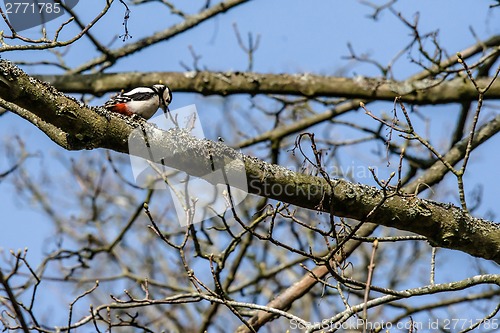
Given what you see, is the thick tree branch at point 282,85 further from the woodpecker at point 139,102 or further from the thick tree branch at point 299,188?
the thick tree branch at point 299,188

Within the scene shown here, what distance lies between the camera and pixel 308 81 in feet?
19.9

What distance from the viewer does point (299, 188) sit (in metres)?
3.43

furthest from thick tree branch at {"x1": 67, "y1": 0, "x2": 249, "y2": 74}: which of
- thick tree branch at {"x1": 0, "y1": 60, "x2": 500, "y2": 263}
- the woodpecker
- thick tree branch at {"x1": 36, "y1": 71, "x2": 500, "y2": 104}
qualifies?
thick tree branch at {"x1": 0, "y1": 60, "x2": 500, "y2": 263}

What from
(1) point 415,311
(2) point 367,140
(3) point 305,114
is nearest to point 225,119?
(3) point 305,114


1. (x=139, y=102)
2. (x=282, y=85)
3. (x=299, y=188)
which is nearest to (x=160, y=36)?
(x=139, y=102)

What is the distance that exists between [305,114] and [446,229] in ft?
12.6

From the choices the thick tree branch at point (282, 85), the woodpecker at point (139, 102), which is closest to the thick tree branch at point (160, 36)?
the thick tree branch at point (282, 85)

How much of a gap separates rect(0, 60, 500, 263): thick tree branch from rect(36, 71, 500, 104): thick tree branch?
2309 millimetres

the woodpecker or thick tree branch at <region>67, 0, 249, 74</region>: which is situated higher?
thick tree branch at <region>67, 0, 249, 74</region>

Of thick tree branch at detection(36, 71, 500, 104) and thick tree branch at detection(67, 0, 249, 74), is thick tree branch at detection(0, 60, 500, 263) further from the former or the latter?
thick tree branch at detection(67, 0, 249, 74)

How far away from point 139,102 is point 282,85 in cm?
130

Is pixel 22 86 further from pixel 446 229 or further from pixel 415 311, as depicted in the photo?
pixel 415 311

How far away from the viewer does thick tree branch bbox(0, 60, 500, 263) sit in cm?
319

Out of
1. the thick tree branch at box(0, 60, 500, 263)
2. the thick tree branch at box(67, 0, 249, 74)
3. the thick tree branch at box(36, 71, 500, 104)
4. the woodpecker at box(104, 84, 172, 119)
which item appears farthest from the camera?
the thick tree branch at box(67, 0, 249, 74)
